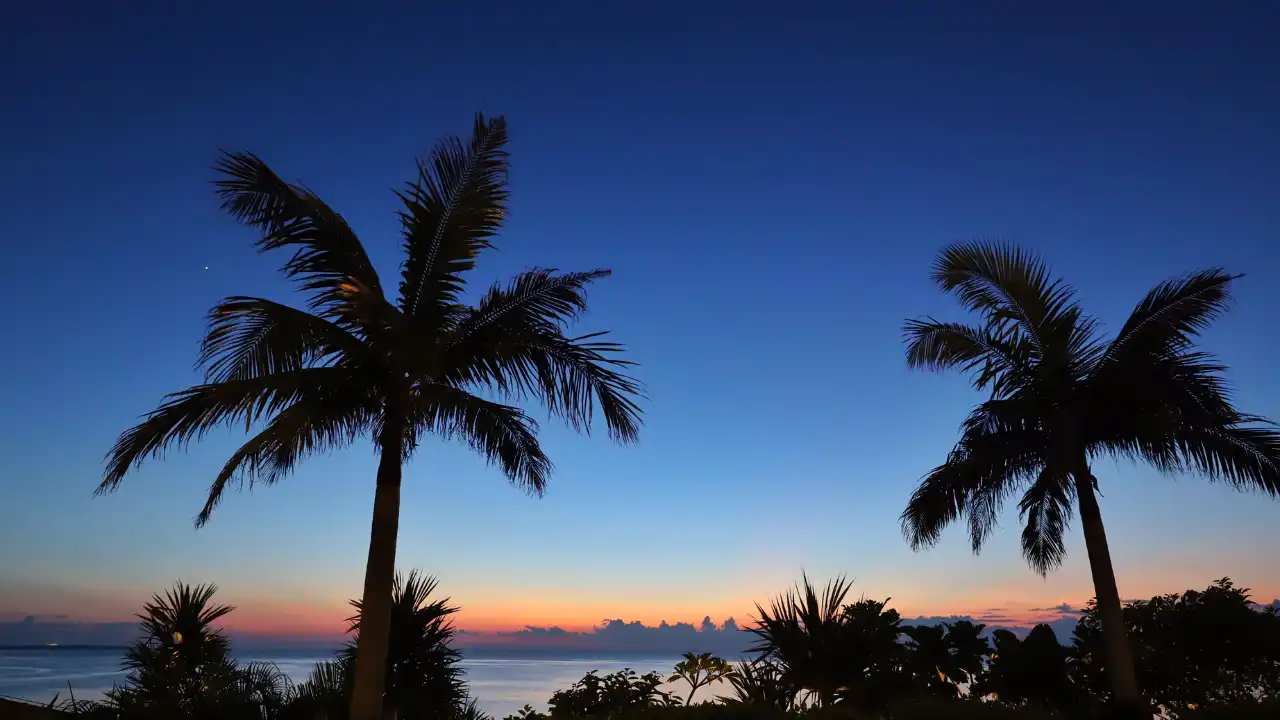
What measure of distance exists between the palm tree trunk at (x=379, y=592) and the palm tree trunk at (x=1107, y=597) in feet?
30.4

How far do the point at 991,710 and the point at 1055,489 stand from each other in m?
7.67

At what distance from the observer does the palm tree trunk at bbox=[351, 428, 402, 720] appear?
784 cm

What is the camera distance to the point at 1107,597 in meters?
11.4

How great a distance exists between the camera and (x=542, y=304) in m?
9.43

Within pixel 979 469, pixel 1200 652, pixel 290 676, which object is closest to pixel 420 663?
pixel 290 676

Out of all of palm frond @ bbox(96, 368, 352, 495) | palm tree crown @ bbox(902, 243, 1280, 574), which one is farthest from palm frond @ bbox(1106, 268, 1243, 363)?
palm frond @ bbox(96, 368, 352, 495)

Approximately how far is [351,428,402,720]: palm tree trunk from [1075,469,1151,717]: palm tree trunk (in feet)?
30.4

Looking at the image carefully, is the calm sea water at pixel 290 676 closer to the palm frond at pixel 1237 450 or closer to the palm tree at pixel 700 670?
the palm tree at pixel 700 670

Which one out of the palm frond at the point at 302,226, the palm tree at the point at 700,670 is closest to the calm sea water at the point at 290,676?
the palm tree at the point at 700,670

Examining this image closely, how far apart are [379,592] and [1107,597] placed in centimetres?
982

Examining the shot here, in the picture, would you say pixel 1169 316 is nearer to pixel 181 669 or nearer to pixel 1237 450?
pixel 1237 450

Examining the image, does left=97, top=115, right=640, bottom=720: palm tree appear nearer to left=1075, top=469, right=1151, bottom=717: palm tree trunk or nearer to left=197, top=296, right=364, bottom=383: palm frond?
left=197, top=296, right=364, bottom=383: palm frond

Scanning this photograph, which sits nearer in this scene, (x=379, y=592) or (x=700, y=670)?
(x=379, y=592)

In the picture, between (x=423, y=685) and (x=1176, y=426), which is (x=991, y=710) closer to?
(x=1176, y=426)
